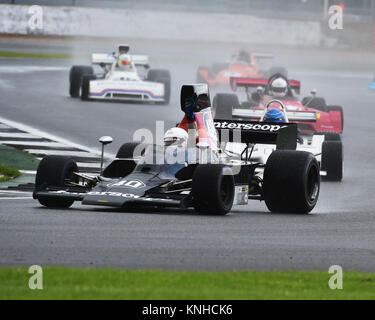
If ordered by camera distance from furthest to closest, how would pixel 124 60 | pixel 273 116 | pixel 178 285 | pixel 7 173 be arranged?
pixel 124 60 < pixel 7 173 < pixel 273 116 < pixel 178 285

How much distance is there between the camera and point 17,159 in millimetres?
19625

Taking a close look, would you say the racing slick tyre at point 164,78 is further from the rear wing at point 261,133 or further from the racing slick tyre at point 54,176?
the racing slick tyre at point 54,176

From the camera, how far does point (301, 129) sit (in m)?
25.0

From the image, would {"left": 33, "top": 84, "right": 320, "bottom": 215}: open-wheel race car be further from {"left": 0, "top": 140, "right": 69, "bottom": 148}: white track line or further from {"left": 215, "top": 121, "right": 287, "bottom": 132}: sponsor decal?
{"left": 0, "top": 140, "right": 69, "bottom": 148}: white track line

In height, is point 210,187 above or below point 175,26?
below

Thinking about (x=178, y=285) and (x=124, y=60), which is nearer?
(x=178, y=285)

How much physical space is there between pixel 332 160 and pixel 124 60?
1422 centimetres

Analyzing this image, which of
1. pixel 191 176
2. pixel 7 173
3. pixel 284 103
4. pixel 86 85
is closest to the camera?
pixel 191 176

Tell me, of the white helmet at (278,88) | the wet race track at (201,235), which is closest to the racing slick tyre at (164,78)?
the white helmet at (278,88)

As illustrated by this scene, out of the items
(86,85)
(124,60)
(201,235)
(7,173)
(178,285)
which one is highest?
(124,60)

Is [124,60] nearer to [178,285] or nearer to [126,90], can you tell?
[126,90]

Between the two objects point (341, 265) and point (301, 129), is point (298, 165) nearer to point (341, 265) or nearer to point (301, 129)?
point (341, 265)

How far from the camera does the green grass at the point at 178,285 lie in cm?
800

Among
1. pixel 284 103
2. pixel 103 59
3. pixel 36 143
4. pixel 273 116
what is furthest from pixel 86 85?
pixel 273 116
